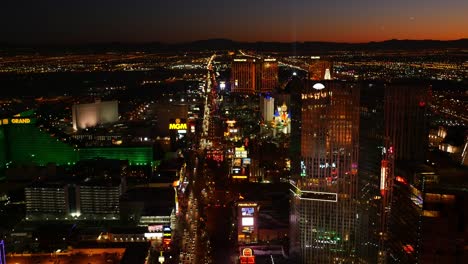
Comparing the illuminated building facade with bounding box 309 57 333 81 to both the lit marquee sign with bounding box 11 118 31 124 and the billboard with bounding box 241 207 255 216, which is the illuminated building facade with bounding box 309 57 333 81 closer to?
the billboard with bounding box 241 207 255 216

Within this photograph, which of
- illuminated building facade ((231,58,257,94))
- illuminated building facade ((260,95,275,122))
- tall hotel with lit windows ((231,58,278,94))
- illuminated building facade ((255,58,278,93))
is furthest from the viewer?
illuminated building facade ((231,58,257,94))

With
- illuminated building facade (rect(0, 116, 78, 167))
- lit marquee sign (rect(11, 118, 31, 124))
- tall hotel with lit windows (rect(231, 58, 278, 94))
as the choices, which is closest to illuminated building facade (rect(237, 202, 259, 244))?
illuminated building facade (rect(0, 116, 78, 167))

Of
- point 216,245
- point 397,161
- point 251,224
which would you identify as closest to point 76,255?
point 216,245

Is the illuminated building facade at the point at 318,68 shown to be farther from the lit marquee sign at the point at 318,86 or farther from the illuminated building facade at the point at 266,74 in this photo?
the illuminated building facade at the point at 266,74

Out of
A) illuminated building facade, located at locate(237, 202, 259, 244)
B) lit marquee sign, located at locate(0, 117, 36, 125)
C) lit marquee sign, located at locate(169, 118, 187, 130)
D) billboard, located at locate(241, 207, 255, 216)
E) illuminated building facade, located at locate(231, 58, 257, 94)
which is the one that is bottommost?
illuminated building facade, located at locate(237, 202, 259, 244)

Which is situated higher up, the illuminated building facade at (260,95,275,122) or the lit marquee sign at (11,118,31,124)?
the lit marquee sign at (11,118,31,124)

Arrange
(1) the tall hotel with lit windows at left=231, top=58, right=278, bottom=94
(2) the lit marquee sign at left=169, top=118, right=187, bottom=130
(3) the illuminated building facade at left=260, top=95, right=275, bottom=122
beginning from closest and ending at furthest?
1. (2) the lit marquee sign at left=169, top=118, right=187, bottom=130
2. (3) the illuminated building facade at left=260, top=95, right=275, bottom=122
3. (1) the tall hotel with lit windows at left=231, top=58, right=278, bottom=94
